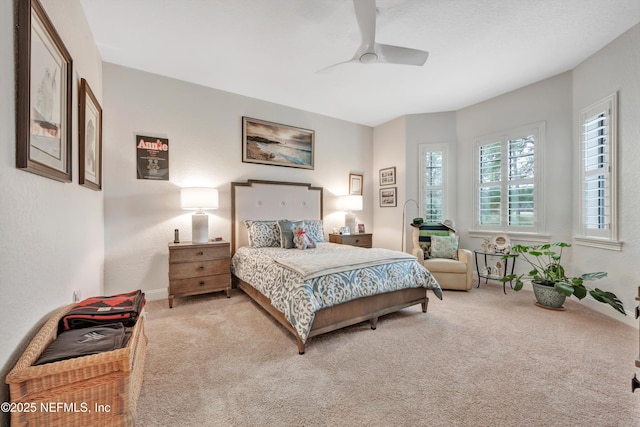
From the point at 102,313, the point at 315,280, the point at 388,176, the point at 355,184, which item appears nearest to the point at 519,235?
the point at 388,176

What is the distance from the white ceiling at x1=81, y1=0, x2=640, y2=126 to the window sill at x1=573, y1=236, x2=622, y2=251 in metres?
2.18

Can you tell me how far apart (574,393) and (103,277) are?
4377 mm

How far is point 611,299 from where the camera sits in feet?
7.95

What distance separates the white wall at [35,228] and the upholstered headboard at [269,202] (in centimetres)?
179

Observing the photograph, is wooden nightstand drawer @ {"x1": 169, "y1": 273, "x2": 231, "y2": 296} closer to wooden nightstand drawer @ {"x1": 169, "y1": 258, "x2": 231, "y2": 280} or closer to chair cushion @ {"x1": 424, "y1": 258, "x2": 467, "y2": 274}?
wooden nightstand drawer @ {"x1": 169, "y1": 258, "x2": 231, "y2": 280}

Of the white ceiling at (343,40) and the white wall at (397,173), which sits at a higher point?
the white ceiling at (343,40)

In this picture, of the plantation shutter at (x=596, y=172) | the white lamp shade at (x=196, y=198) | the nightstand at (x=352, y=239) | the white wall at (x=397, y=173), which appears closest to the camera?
the plantation shutter at (x=596, y=172)

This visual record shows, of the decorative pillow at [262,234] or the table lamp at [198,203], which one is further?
the decorative pillow at [262,234]

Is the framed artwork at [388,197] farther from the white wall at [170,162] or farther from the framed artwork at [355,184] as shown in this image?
the white wall at [170,162]

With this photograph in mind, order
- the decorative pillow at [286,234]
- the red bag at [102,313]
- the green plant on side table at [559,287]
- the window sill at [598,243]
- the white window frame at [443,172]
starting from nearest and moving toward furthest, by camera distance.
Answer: the red bag at [102,313], the green plant on side table at [559,287], the window sill at [598,243], the decorative pillow at [286,234], the white window frame at [443,172]

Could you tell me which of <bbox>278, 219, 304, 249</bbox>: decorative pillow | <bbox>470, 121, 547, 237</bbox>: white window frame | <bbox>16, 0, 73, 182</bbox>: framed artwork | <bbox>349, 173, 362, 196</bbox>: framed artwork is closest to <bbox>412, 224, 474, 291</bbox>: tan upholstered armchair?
<bbox>470, 121, 547, 237</bbox>: white window frame

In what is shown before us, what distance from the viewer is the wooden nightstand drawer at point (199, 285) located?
2.98 m

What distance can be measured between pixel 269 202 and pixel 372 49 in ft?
8.45

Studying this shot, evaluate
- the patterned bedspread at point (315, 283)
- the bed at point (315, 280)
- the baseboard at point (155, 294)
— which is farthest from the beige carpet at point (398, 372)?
the baseboard at point (155, 294)
